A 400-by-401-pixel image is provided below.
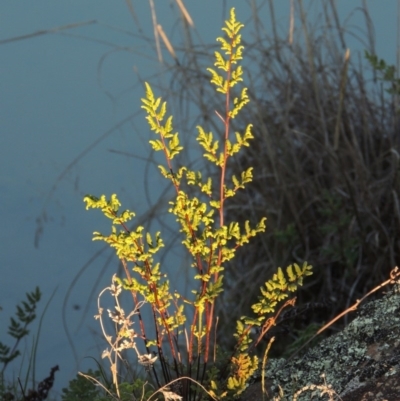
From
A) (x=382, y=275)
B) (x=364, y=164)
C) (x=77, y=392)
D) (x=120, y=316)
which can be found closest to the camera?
(x=120, y=316)

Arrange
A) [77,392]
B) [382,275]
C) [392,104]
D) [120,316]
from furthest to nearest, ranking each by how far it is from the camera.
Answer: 1. [392,104]
2. [382,275]
3. [77,392]
4. [120,316]

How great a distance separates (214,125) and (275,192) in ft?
1.07

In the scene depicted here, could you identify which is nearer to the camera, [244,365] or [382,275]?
[244,365]

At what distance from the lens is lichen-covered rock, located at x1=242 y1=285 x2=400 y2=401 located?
1.43 m

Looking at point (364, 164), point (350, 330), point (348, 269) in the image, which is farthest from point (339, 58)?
point (350, 330)

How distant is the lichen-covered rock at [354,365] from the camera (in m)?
1.43

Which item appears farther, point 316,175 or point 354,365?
point 316,175

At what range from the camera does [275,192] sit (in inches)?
123

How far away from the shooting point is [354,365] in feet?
4.96

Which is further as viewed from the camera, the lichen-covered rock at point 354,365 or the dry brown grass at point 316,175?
the dry brown grass at point 316,175

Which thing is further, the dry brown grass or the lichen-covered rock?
the dry brown grass

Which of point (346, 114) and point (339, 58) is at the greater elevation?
point (339, 58)

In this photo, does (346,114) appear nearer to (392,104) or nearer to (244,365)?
(392,104)

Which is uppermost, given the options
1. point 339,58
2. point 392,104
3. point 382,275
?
point 339,58
